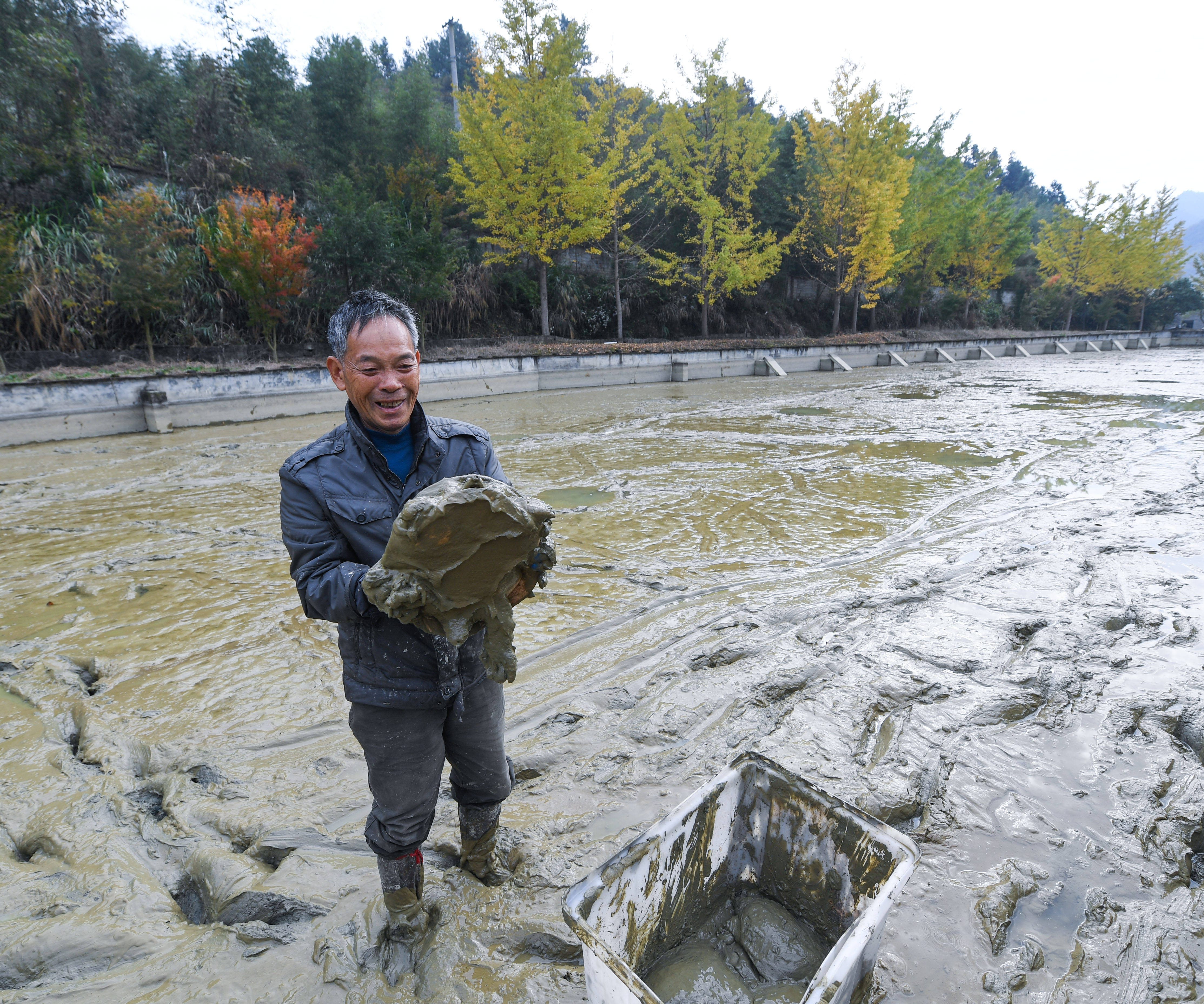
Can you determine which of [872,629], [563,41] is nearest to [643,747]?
[872,629]

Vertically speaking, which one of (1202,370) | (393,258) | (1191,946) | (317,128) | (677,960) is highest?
(317,128)

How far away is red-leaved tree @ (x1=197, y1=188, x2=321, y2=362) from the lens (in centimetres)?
1343

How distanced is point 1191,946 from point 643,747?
1839 millimetres

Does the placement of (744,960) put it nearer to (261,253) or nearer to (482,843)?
(482,843)

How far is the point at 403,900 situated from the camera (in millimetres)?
1904

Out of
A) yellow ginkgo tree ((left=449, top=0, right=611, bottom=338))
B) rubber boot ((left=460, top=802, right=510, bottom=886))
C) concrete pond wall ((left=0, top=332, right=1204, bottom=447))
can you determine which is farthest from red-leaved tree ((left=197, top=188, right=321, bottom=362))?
rubber boot ((left=460, top=802, right=510, bottom=886))

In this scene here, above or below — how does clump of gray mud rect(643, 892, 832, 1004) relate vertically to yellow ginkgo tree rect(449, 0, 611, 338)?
below

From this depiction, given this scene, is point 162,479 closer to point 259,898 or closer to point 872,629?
point 259,898

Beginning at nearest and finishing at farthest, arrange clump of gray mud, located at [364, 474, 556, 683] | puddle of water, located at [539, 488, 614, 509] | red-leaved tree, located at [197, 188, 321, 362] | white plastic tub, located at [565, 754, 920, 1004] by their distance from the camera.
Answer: white plastic tub, located at [565, 754, 920, 1004] → clump of gray mud, located at [364, 474, 556, 683] → puddle of water, located at [539, 488, 614, 509] → red-leaved tree, located at [197, 188, 321, 362]

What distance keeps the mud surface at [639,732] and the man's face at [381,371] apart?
157cm

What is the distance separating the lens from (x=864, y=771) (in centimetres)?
260

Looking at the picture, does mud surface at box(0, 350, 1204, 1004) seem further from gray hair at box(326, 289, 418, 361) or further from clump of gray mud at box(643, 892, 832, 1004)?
gray hair at box(326, 289, 418, 361)

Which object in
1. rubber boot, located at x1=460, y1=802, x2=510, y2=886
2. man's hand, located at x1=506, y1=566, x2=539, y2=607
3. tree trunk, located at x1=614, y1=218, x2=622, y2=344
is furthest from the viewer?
tree trunk, located at x1=614, y1=218, x2=622, y2=344

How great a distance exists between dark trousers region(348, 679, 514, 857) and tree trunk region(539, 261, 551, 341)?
61.4 ft
